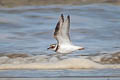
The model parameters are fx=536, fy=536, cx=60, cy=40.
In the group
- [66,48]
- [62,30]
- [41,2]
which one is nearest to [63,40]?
[66,48]

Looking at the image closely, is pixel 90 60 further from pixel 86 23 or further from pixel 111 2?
pixel 111 2

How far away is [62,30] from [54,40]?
2629 mm

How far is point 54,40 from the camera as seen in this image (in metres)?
12.0

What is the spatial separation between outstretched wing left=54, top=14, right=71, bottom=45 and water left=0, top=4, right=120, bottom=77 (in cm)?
31

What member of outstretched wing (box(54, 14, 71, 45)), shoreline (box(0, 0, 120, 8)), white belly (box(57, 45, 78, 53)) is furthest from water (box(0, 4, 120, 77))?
shoreline (box(0, 0, 120, 8))

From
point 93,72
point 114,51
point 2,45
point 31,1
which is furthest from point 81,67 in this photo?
point 31,1

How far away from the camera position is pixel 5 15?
51.2 ft

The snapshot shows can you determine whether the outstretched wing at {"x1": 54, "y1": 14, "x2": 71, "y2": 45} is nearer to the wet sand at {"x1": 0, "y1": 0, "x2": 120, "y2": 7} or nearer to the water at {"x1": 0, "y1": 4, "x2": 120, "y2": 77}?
the water at {"x1": 0, "y1": 4, "x2": 120, "y2": 77}

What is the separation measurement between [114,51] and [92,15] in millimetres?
5253

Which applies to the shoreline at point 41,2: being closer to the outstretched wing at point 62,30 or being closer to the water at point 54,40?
the water at point 54,40

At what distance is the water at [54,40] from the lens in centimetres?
864

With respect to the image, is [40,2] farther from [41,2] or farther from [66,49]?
[66,49]

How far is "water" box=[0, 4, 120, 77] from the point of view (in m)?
8.64

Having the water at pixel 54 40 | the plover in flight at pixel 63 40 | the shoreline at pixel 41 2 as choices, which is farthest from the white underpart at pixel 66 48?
the shoreline at pixel 41 2
